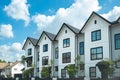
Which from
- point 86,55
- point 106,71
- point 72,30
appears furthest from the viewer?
point 72,30

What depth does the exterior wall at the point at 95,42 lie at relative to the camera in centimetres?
3194

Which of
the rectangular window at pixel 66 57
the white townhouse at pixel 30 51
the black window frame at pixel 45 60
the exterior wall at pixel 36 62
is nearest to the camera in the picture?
the rectangular window at pixel 66 57

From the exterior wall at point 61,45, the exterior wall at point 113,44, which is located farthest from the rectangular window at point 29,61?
the exterior wall at point 113,44

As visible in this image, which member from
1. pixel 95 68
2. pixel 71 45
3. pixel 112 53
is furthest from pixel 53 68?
pixel 112 53

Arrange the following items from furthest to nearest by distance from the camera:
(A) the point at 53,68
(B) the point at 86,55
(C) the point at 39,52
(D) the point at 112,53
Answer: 1. (C) the point at 39,52
2. (A) the point at 53,68
3. (B) the point at 86,55
4. (D) the point at 112,53

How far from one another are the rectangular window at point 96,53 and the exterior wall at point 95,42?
0.41 metres

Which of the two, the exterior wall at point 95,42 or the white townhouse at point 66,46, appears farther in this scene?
the white townhouse at point 66,46

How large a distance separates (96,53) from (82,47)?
133 inches

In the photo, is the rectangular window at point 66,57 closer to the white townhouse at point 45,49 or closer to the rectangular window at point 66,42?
the rectangular window at point 66,42

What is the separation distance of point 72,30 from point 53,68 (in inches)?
293

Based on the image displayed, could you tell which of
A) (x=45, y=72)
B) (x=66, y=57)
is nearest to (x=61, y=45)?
(x=66, y=57)

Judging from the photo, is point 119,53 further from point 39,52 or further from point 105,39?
point 39,52

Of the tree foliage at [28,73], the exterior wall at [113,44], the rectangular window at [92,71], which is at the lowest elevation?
the tree foliage at [28,73]

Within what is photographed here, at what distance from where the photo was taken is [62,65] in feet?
125
